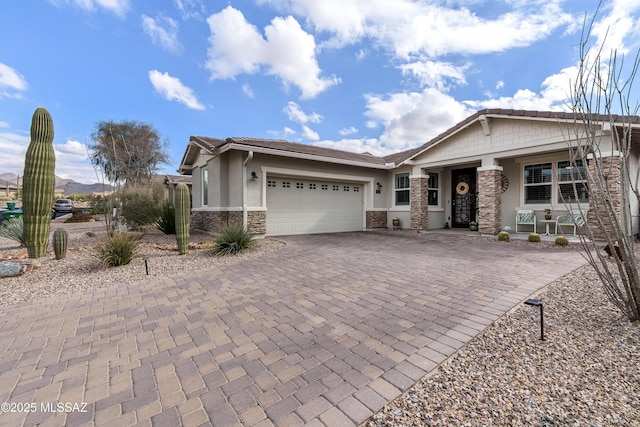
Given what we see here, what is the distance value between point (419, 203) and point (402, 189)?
150 cm

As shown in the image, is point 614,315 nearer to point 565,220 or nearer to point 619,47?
point 619,47

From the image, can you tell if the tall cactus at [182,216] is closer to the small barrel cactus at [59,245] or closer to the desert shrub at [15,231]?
the small barrel cactus at [59,245]

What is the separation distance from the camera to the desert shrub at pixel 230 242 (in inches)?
282

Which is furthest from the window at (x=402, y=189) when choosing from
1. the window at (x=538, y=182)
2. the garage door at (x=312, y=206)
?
the window at (x=538, y=182)

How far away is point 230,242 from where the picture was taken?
7320 millimetres

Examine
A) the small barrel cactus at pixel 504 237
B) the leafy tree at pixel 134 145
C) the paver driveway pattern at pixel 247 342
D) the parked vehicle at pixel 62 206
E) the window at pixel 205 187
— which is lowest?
the paver driveway pattern at pixel 247 342

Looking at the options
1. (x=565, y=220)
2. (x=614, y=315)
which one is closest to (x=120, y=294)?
(x=614, y=315)

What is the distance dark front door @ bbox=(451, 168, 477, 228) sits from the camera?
12570 millimetres

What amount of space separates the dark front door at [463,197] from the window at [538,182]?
208cm

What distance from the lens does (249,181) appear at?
9.77 metres

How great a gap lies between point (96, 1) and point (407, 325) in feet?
34.6

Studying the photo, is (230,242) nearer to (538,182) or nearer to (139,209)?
(139,209)

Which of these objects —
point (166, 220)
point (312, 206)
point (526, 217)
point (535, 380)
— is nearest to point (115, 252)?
point (166, 220)

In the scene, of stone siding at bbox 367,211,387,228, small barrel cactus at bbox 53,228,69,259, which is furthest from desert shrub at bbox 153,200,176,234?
stone siding at bbox 367,211,387,228
